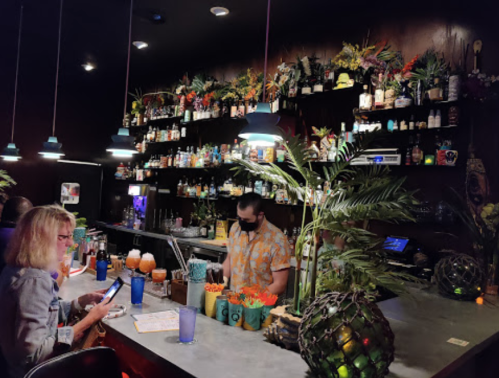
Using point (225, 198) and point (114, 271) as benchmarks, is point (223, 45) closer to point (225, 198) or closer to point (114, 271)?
point (225, 198)

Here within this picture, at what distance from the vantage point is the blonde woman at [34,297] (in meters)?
1.75

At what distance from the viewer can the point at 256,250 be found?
135 inches

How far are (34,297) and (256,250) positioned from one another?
194cm

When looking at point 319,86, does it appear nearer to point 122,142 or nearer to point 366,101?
point 366,101

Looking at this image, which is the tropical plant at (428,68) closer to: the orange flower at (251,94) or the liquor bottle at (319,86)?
the liquor bottle at (319,86)

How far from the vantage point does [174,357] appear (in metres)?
1.64

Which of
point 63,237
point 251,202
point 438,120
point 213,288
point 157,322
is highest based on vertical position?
point 438,120

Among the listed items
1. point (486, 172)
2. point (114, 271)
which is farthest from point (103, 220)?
point (486, 172)

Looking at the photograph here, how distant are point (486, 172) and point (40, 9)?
5.51m

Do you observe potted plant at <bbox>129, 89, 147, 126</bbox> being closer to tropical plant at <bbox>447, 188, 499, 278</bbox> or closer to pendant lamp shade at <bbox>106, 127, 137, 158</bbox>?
pendant lamp shade at <bbox>106, 127, 137, 158</bbox>

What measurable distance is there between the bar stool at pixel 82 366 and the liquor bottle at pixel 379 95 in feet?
11.7

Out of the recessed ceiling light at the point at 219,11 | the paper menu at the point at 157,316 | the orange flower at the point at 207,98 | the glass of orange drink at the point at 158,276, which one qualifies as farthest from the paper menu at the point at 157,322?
the orange flower at the point at 207,98

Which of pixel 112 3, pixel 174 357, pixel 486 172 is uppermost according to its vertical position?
pixel 112 3

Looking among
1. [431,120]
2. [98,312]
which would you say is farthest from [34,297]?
[431,120]
